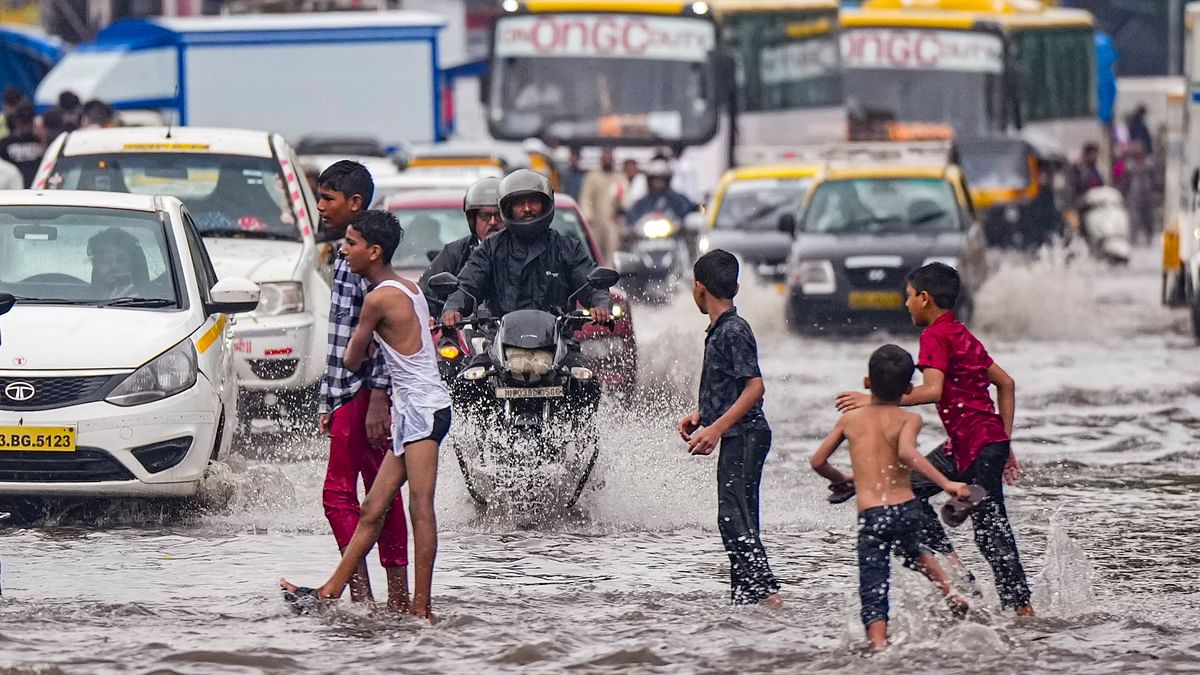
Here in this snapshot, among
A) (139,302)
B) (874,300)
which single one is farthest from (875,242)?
(139,302)

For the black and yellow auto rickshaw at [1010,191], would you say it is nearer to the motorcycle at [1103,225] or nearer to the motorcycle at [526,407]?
the motorcycle at [1103,225]

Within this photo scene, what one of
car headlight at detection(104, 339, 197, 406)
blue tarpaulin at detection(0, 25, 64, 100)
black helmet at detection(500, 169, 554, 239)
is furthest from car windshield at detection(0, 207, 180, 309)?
blue tarpaulin at detection(0, 25, 64, 100)

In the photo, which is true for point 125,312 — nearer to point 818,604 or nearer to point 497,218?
point 497,218

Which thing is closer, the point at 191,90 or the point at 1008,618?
the point at 1008,618

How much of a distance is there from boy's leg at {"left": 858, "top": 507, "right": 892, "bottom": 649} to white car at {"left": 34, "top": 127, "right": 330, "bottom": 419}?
21.4 feet

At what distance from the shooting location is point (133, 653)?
802cm

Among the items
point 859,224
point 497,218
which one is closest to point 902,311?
point 859,224

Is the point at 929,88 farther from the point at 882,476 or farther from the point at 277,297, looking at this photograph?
the point at 882,476

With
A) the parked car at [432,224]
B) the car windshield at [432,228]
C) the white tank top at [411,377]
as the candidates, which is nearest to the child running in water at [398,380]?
the white tank top at [411,377]

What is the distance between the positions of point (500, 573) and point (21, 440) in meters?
2.16

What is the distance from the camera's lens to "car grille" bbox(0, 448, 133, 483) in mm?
10359

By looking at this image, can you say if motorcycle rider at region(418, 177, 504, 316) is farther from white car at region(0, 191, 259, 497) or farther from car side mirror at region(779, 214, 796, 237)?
car side mirror at region(779, 214, 796, 237)

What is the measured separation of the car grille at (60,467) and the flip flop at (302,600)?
2194 millimetres

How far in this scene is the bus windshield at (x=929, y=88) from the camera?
35719 millimetres
